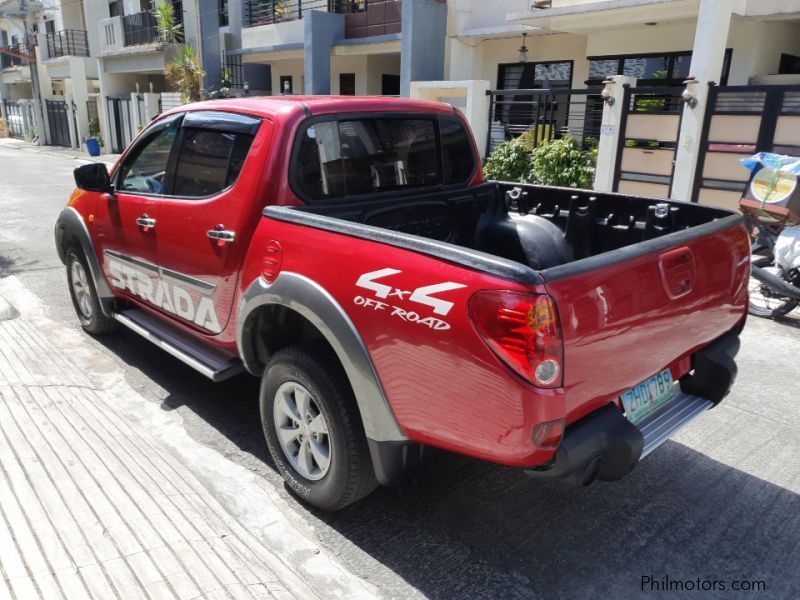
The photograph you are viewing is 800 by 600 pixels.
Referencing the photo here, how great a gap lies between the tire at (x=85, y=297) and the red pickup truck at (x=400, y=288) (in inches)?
9.4

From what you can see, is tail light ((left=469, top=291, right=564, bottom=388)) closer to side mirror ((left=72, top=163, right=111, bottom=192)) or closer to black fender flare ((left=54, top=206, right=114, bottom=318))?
side mirror ((left=72, top=163, right=111, bottom=192))

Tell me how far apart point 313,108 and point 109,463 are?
2.11m

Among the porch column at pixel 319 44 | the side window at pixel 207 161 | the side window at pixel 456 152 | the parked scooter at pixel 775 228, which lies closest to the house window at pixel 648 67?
the parked scooter at pixel 775 228

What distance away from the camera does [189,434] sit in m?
3.73

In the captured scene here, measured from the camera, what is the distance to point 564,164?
34.9 ft

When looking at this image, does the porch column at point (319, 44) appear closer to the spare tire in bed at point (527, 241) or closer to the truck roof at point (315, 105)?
the truck roof at point (315, 105)

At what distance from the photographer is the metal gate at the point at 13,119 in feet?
122

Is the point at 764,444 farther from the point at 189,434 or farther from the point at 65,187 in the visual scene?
the point at 65,187

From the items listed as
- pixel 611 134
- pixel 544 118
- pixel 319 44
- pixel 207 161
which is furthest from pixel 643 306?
pixel 319 44

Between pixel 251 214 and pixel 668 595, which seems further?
pixel 251 214

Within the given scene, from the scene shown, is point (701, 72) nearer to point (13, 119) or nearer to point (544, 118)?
point (544, 118)

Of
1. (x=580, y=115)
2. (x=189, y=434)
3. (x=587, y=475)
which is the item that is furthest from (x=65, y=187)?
(x=587, y=475)

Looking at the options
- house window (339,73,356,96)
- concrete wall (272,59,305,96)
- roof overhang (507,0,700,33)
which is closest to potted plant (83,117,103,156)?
concrete wall (272,59,305,96)

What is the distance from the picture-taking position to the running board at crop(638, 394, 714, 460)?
264cm
